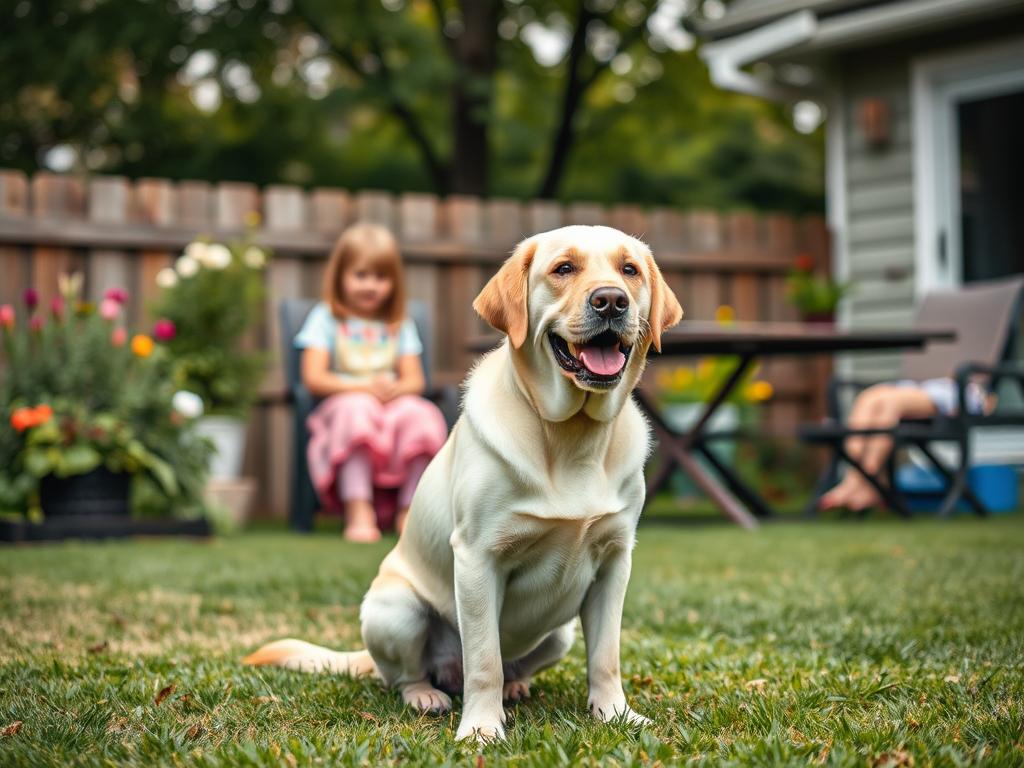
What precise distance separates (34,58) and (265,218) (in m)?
4.95

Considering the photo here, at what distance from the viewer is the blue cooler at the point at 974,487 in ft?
24.9

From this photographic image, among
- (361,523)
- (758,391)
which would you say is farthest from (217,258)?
(758,391)

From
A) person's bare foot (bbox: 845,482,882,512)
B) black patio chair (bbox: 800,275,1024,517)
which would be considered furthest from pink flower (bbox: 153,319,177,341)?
person's bare foot (bbox: 845,482,882,512)

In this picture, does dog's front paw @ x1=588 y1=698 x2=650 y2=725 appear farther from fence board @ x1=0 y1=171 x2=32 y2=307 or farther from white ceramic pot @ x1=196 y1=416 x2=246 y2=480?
fence board @ x1=0 y1=171 x2=32 y2=307

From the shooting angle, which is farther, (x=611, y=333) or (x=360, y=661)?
(x=360, y=661)

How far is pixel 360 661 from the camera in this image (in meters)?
2.80

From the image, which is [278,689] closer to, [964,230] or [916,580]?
[916,580]

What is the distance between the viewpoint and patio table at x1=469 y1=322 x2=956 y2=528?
605cm

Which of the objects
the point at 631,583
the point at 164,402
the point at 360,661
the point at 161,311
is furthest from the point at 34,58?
the point at 360,661

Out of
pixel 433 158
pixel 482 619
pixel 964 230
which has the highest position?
pixel 433 158

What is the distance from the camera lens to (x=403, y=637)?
2.51 meters

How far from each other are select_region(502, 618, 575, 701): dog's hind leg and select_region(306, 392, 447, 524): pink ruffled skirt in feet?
11.4

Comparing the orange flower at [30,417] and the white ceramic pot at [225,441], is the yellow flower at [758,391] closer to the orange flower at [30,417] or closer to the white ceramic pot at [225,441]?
the white ceramic pot at [225,441]

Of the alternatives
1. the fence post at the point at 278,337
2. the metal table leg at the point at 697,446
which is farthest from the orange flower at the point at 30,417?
the metal table leg at the point at 697,446
